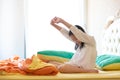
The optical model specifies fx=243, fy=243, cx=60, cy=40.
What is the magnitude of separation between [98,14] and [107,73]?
1861 mm

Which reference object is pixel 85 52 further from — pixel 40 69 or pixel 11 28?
pixel 11 28

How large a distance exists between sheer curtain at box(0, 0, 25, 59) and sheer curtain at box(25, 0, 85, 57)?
0.32 feet

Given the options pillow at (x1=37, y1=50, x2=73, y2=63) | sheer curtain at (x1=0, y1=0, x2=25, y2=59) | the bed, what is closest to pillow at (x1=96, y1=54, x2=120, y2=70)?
the bed

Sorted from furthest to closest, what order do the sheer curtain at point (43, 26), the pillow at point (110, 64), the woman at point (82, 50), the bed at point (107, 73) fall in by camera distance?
the sheer curtain at point (43, 26)
the pillow at point (110, 64)
the woman at point (82, 50)
the bed at point (107, 73)

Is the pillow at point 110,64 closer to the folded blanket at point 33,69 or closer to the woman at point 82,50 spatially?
the woman at point 82,50

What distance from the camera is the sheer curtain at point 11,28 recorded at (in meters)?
3.71

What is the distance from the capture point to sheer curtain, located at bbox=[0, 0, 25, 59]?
3.71 metres

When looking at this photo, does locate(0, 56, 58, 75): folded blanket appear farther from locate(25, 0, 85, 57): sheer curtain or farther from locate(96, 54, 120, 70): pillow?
locate(25, 0, 85, 57): sheer curtain

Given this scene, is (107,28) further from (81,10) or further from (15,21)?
(15,21)

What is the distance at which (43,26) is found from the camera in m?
3.84

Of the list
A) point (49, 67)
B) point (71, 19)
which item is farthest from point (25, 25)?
point (49, 67)

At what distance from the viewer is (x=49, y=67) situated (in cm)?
193

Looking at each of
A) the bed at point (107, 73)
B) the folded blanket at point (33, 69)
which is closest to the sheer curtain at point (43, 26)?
the bed at point (107, 73)

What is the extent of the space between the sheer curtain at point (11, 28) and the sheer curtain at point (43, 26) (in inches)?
3.8
